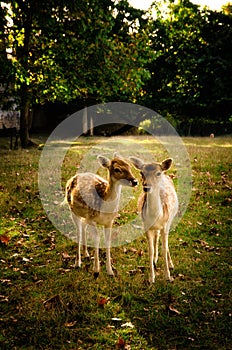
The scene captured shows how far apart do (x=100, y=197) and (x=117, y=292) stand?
54.9 inches

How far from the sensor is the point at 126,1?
23.1 metres

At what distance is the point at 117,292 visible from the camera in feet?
17.7

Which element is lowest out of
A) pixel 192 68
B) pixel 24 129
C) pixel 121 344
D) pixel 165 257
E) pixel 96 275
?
pixel 121 344

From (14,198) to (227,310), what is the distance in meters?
6.34

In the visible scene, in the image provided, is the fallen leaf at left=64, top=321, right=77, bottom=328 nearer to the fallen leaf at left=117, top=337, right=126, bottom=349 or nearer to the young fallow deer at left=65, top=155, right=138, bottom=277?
the fallen leaf at left=117, top=337, right=126, bottom=349

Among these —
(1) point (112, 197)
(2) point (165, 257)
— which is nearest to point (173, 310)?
(2) point (165, 257)

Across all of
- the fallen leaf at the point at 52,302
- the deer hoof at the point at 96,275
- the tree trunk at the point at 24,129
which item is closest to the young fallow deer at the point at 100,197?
the deer hoof at the point at 96,275

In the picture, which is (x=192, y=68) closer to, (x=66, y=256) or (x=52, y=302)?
(x=66, y=256)

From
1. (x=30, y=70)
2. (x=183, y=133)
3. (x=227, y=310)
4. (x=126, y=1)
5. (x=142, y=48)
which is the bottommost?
(x=227, y=310)

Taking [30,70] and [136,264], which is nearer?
[136,264]

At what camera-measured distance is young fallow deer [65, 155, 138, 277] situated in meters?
5.43

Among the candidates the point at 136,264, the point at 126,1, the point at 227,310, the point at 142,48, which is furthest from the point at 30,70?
the point at 227,310

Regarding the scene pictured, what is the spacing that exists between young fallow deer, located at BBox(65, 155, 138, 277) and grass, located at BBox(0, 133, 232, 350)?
0.54 m

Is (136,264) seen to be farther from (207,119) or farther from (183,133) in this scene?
(207,119)
